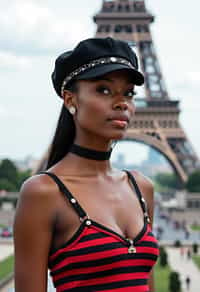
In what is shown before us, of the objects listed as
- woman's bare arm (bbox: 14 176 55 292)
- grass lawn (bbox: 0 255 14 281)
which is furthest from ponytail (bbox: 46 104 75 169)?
grass lawn (bbox: 0 255 14 281)

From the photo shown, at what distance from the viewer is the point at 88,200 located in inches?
112

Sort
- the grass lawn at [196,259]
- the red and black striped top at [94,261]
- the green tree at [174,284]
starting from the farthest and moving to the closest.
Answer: the grass lawn at [196,259], the green tree at [174,284], the red and black striped top at [94,261]

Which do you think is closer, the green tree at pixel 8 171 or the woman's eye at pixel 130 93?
the woman's eye at pixel 130 93

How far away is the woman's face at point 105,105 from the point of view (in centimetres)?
284

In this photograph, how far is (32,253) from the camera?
271cm

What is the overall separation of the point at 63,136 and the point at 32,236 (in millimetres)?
592

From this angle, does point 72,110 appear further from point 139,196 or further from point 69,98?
point 139,196

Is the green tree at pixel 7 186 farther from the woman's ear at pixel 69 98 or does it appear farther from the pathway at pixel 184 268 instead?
the woman's ear at pixel 69 98

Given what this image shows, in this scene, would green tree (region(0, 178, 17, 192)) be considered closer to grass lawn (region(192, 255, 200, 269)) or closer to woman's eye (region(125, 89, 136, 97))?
grass lawn (region(192, 255, 200, 269))

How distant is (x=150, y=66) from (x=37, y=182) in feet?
161

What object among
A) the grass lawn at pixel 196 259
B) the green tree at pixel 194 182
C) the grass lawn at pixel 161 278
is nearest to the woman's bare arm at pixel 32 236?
the grass lawn at pixel 161 278

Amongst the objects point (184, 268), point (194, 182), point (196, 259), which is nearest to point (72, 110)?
point (184, 268)

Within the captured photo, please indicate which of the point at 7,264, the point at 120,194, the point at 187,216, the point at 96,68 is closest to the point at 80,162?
the point at 120,194

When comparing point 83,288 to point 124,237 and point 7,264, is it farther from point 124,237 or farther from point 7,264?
point 7,264
